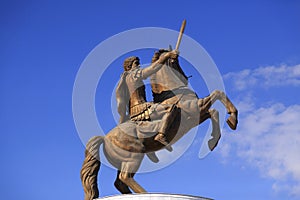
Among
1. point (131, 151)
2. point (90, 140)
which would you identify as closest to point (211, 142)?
point (131, 151)


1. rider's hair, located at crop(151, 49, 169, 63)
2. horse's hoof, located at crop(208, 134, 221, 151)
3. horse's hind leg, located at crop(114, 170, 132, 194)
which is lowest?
horse's hind leg, located at crop(114, 170, 132, 194)

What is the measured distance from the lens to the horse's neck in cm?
1509

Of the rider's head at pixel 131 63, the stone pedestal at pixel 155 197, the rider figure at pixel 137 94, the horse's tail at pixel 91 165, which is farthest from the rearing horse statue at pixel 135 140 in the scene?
the rider's head at pixel 131 63

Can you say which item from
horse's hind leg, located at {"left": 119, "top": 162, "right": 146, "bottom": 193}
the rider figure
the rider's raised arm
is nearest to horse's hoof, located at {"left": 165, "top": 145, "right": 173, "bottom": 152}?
the rider figure

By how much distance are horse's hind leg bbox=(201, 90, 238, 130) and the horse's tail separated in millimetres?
2726

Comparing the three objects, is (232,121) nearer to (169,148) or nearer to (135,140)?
(169,148)

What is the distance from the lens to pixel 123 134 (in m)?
14.4

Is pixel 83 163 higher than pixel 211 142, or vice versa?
pixel 211 142

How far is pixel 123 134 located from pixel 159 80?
1.79m

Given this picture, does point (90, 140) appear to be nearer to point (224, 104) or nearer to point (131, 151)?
point (131, 151)

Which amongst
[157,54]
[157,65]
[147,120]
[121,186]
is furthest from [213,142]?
[157,54]

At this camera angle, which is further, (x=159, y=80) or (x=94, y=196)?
(x=159, y=80)

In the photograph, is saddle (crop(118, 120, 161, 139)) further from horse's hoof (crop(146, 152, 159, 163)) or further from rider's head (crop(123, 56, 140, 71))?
rider's head (crop(123, 56, 140, 71))

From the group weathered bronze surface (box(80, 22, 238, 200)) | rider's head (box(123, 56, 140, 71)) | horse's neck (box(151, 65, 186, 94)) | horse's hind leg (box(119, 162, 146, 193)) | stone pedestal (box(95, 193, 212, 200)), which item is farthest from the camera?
rider's head (box(123, 56, 140, 71))
